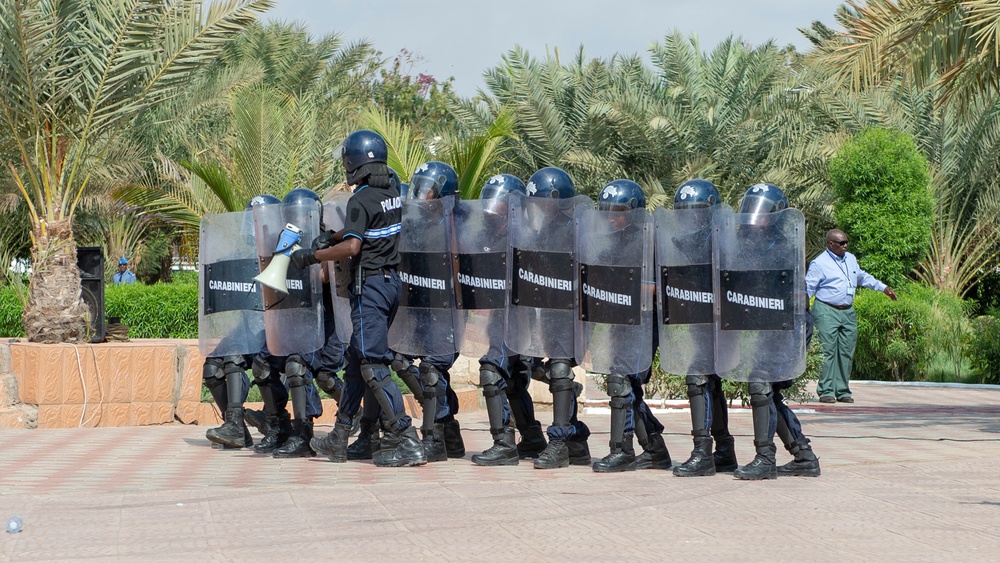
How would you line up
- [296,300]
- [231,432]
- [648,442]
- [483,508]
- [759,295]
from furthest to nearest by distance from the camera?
[231,432] < [296,300] < [648,442] < [759,295] < [483,508]

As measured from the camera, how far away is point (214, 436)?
9.40 meters

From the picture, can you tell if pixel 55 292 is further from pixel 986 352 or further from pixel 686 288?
pixel 986 352

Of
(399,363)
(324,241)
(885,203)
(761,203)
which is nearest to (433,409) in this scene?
(399,363)

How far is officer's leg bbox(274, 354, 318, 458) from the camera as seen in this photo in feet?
30.0

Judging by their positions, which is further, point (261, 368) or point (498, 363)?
point (261, 368)

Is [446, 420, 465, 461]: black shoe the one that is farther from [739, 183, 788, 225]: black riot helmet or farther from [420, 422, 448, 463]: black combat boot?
[739, 183, 788, 225]: black riot helmet

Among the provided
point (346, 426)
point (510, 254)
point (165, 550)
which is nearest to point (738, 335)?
point (510, 254)

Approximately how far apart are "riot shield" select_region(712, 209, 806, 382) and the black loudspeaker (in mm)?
6840

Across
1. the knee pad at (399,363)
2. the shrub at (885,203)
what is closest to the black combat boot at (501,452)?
the knee pad at (399,363)

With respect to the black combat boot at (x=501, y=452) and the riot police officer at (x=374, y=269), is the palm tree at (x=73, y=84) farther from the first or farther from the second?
the black combat boot at (x=501, y=452)

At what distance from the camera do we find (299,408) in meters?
9.27

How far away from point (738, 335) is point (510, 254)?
5.10 ft

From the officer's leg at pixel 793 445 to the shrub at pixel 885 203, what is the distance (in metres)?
11.6

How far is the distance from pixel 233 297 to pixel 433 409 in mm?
1727
